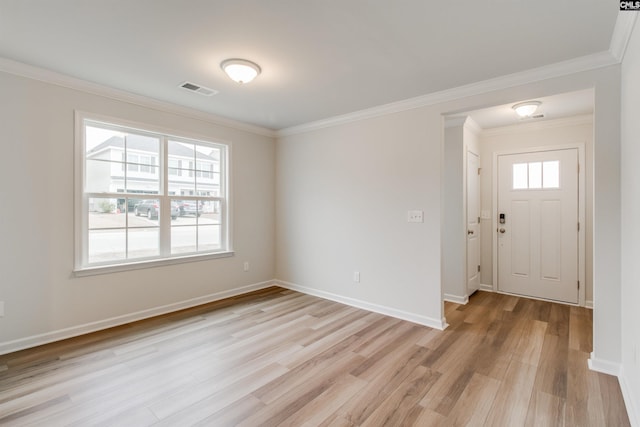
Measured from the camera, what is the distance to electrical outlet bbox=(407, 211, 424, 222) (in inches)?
135

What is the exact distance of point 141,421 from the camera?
1838mm

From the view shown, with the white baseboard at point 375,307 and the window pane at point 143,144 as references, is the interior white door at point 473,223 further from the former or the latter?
the window pane at point 143,144

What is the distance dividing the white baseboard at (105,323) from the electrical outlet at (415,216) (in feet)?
8.77

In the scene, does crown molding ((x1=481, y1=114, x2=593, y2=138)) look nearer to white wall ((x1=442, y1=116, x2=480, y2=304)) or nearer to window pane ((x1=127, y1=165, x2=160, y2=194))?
white wall ((x1=442, y1=116, x2=480, y2=304))

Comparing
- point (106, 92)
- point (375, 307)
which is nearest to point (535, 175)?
point (375, 307)

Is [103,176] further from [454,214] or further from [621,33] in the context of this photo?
[621,33]

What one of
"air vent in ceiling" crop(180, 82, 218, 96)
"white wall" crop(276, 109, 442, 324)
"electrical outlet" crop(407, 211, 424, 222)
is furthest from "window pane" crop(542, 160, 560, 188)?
"air vent in ceiling" crop(180, 82, 218, 96)

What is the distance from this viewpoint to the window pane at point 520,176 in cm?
446

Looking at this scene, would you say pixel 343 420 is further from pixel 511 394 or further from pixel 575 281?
pixel 575 281

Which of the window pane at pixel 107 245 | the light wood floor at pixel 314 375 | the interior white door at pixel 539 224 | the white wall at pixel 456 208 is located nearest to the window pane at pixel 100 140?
the window pane at pixel 107 245

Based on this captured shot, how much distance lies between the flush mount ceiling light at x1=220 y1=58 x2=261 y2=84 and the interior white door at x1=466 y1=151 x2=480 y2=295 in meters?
3.22

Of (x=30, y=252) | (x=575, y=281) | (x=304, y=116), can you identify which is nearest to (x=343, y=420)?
(x=30, y=252)

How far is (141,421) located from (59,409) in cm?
60

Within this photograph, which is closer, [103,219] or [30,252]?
[30,252]
